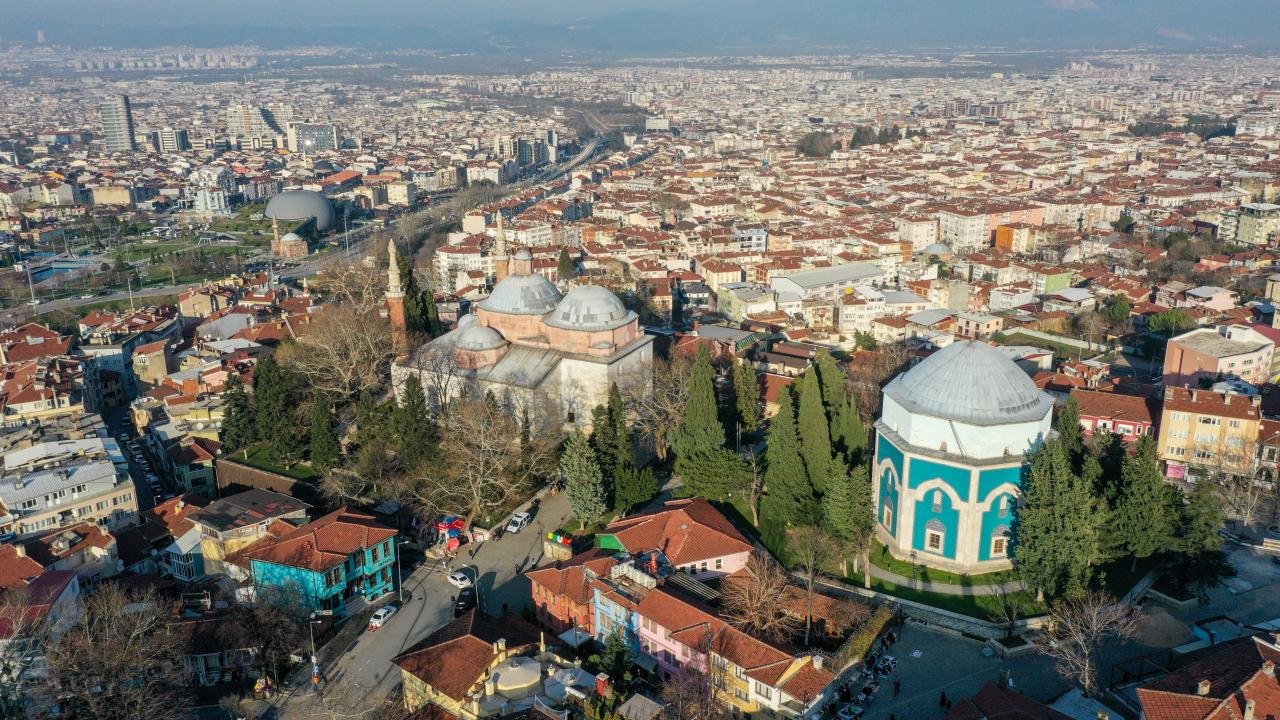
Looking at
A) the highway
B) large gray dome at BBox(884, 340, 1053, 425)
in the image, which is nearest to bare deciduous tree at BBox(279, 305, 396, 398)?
large gray dome at BBox(884, 340, 1053, 425)

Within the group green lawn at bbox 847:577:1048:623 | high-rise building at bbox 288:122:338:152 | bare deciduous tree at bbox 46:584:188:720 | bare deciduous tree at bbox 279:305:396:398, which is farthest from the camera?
high-rise building at bbox 288:122:338:152

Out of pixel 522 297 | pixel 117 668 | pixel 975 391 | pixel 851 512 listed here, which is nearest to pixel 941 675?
pixel 851 512

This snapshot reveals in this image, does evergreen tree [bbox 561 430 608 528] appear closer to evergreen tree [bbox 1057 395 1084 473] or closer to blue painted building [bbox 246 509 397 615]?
blue painted building [bbox 246 509 397 615]

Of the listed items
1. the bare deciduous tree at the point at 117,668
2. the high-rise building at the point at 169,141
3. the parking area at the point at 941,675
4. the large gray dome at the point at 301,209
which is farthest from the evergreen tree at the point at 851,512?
the high-rise building at the point at 169,141

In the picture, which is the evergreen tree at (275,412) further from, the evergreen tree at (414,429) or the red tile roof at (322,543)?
the red tile roof at (322,543)

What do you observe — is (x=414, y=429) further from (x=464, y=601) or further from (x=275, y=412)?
(x=464, y=601)

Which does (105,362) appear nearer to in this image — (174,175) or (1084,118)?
(174,175)
